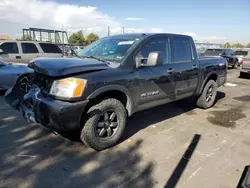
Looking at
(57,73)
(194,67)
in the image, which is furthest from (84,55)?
(194,67)

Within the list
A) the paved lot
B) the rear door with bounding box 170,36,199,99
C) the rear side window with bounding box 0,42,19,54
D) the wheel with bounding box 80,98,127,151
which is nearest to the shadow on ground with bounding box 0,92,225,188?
the paved lot

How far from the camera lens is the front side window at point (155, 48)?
12.3ft

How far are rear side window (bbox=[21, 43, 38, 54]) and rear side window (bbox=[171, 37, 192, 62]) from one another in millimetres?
6640

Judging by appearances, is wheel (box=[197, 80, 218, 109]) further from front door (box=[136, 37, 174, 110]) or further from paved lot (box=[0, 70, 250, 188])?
front door (box=[136, 37, 174, 110])

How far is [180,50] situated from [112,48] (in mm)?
1567

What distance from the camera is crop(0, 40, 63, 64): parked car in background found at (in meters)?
8.46

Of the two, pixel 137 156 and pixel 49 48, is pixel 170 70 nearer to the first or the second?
pixel 137 156

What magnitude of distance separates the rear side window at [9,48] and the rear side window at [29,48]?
30 cm

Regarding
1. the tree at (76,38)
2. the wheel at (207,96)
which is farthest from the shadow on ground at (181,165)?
the tree at (76,38)

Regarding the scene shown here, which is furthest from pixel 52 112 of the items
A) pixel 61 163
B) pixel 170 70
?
pixel 170 70

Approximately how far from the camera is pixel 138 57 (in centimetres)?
366

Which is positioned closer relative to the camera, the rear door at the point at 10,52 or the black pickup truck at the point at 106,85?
the black pickup truck at the point at 106,85

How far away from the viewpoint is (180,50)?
466 centimetres

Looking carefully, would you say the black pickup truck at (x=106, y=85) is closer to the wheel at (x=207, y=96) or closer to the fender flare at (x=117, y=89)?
the fender flare at (x=117, y=89)
